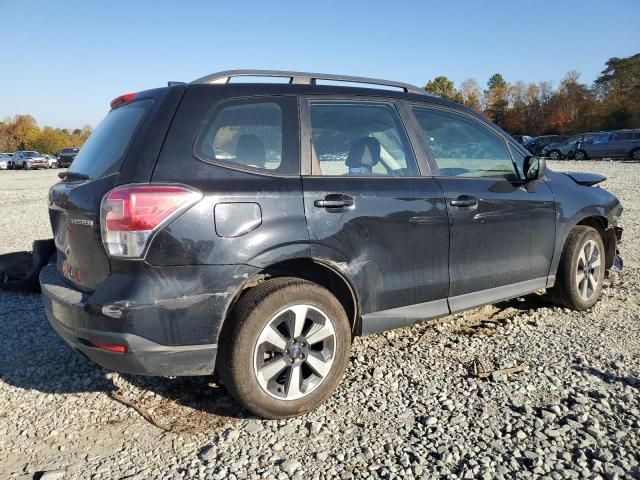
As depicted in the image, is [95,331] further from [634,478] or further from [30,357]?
[634,478]

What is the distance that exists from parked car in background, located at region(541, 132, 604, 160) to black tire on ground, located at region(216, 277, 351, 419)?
33.1 metres

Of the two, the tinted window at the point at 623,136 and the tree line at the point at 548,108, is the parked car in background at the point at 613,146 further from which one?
the tree line at the point at 548,108

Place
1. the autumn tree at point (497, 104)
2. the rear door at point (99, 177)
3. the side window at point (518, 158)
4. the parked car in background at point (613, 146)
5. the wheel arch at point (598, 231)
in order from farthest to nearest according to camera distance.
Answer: the autumn tree at point (497, 104) < the parked car in background at point (613, 146) < the wheel arch at point (598, 231) < the side window at point (518, 158) < the rear door at point (99, 177)

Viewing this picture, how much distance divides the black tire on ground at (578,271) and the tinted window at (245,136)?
9.15ft

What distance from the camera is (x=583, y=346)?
12.9ft

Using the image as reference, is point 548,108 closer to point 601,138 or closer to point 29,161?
point 601,138

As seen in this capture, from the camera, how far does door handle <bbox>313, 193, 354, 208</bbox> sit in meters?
3.02

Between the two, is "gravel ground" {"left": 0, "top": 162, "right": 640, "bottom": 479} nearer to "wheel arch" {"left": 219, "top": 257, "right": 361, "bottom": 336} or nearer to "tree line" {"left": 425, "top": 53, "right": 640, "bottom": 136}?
"wheel arch" {"left": 219, "top": 257, "right": 361, "bottom": 336}

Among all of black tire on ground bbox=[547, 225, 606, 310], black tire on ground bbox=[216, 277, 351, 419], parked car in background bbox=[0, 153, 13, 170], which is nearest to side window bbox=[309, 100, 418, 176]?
black tire on ground bbox=[216, 277, 351, 419]

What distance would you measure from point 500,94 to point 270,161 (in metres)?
80.5

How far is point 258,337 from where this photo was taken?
2.84 m

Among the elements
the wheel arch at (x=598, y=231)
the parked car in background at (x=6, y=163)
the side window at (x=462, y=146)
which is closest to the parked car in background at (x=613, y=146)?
the wheel arch at (x=598, y=231)

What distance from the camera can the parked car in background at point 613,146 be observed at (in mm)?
29414

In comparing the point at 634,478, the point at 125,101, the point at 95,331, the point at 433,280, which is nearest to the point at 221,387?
the point at 95,331
